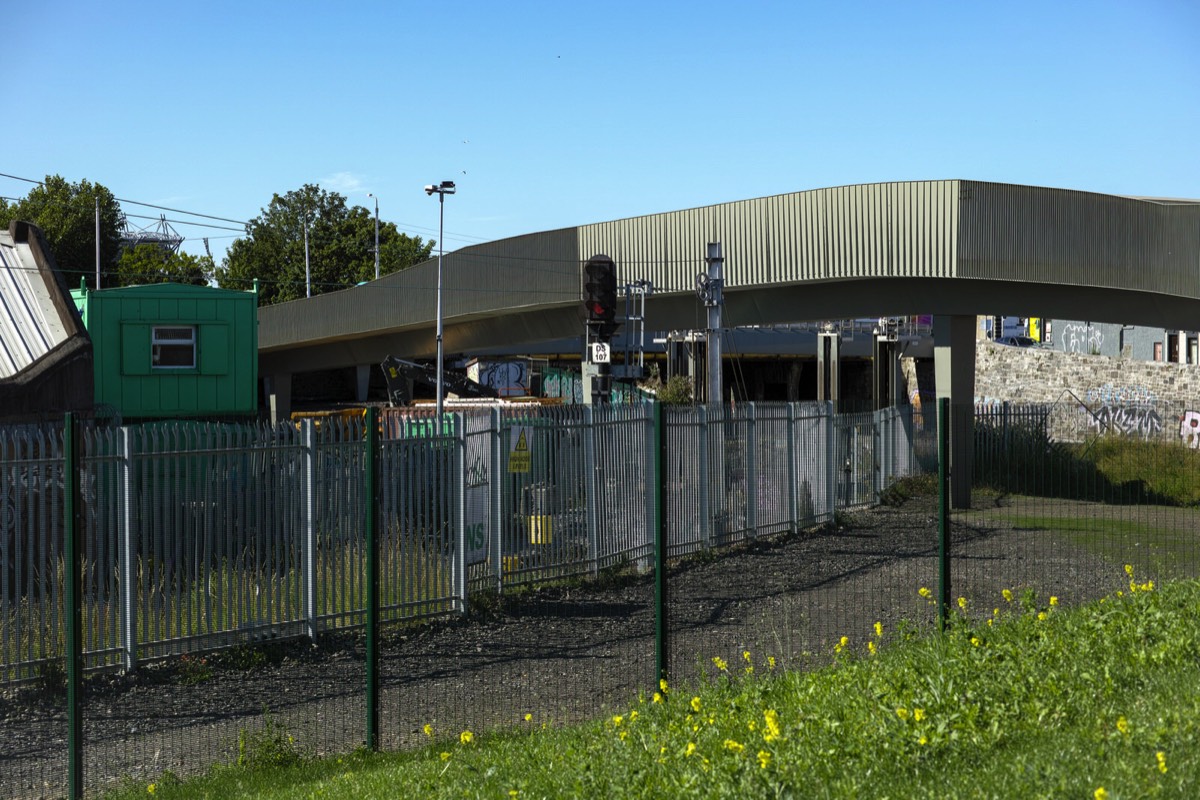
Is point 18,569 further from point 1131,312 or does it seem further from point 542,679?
point 1131,312

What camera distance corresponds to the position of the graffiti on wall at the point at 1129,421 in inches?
412

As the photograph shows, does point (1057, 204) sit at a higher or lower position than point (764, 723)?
higher

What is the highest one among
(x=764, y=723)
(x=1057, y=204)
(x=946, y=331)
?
(x=1057, y=204)

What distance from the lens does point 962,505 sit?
1011cm

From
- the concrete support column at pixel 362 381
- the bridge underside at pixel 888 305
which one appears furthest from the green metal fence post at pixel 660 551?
the concrete support column at pixel 362 381

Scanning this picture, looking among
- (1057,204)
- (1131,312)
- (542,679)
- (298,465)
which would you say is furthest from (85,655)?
(1131,312)

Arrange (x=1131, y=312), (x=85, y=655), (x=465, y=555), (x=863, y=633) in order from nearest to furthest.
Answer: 1. (x=85, y=655)
2. (x=863, y=633)
3. (x=465, y=555)
4. (x=1131, y=312)

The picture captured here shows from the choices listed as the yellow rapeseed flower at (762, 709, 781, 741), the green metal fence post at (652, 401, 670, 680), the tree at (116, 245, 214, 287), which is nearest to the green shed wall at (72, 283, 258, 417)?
the green metal fence post at (652, 401, 670, 680)

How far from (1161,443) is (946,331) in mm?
16672

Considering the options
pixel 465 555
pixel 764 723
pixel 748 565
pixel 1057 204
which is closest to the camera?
pixel 764 723

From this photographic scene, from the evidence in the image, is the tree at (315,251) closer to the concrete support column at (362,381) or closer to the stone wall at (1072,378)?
the concrete support column at (362,381)

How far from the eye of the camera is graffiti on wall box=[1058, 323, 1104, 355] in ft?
188

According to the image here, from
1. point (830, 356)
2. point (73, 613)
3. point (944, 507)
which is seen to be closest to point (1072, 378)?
point (830, 356)

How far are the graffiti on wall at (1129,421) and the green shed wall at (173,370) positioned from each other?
82.2 ft
